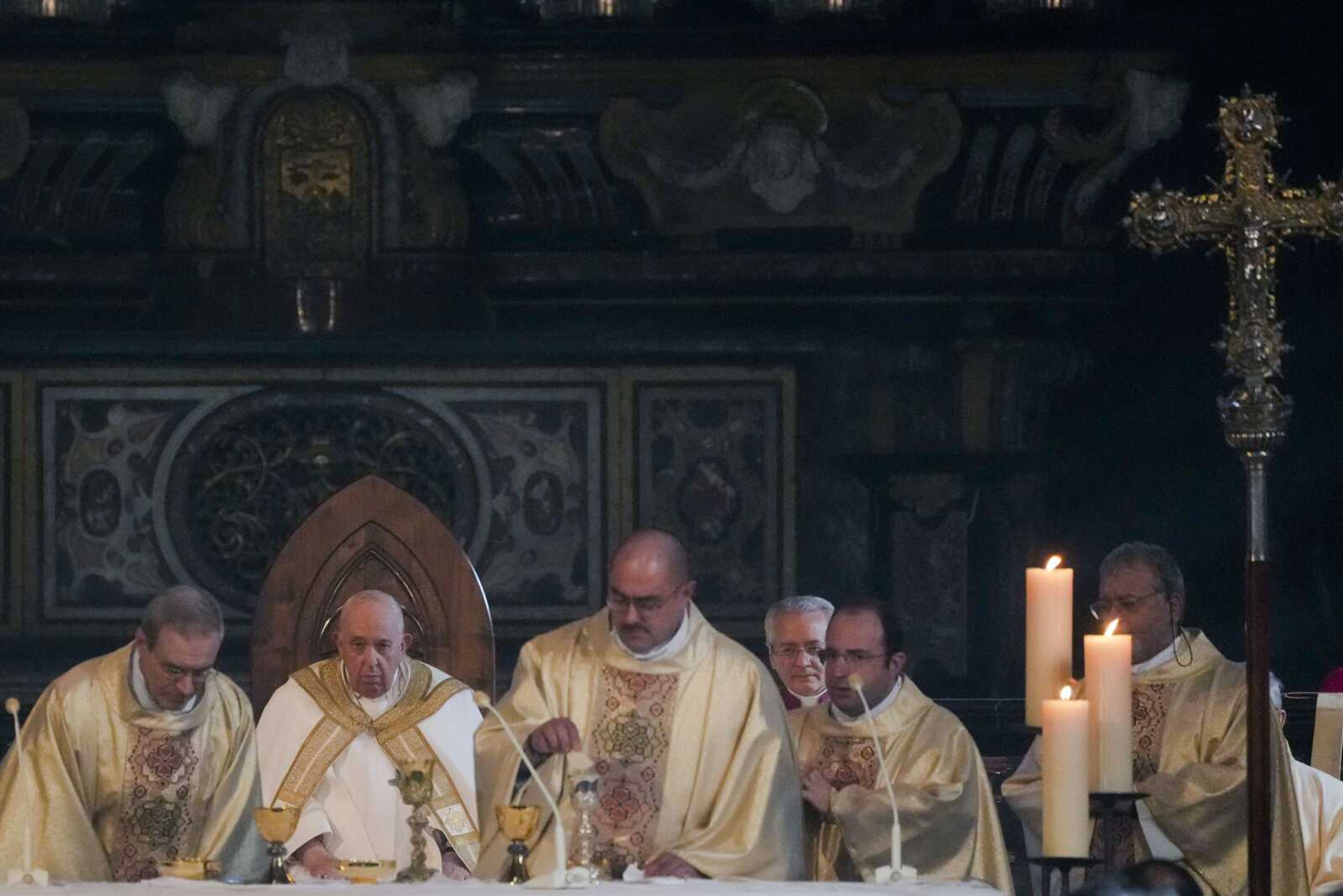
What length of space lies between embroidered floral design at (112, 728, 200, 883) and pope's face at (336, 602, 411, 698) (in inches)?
20.8

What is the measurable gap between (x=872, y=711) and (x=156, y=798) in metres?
1.95

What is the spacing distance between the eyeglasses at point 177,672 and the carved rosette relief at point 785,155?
4399 millimetres

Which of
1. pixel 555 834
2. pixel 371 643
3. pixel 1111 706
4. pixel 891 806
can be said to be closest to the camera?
pixel 1111 706

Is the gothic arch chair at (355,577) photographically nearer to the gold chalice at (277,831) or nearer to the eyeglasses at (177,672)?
the eyeglasses at (177,672)

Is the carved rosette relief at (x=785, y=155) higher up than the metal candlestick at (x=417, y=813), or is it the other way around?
the carved rosette relief at (x=785, y=155)

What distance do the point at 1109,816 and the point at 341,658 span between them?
274cm

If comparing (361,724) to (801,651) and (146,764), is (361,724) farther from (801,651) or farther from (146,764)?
(801,651)

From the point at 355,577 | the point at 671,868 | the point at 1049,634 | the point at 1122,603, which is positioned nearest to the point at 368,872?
the point at 671,868

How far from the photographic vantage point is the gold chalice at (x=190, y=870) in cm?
712

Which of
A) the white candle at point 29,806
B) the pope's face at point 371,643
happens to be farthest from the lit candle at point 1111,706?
the white candle at point 29,806

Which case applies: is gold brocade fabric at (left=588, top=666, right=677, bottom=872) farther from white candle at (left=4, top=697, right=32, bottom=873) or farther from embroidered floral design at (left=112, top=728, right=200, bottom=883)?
white candle at (left=4, top=697, right=32, bottom=873)

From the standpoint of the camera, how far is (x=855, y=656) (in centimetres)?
757

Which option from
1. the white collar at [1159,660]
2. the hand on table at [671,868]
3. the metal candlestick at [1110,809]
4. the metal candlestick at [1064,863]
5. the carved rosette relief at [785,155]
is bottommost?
the hand on table at [671,868]

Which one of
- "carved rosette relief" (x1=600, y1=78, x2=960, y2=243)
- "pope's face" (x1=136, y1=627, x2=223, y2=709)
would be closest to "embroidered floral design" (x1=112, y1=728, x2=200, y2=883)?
"pope's face" (x1=136, y1=627, x2=223, y2=709)
